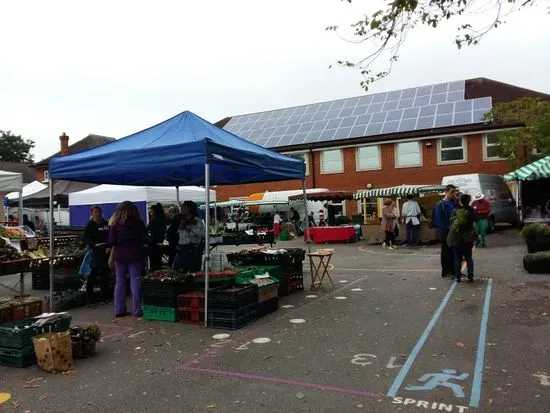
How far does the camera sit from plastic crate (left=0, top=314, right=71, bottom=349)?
5.11 metres

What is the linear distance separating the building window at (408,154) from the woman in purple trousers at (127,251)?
2109 centimetres

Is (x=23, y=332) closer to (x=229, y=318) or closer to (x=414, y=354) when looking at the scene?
(x=229, y=318)

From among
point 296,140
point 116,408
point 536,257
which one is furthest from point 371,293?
point 296,140

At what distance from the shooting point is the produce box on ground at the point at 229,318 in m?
6.25

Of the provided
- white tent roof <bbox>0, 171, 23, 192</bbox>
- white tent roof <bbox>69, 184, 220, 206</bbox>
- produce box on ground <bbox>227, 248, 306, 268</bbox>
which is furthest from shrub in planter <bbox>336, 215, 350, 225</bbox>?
white tent roof <bbox>0, 171, 23, 192</bbox>

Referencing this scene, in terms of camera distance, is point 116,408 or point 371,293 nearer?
point 116,408

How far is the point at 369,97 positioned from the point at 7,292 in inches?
1045

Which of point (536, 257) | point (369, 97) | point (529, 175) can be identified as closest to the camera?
point (536, 257)

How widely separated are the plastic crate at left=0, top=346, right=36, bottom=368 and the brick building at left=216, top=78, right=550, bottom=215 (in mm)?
22998

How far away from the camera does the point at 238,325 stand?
6.30 meters

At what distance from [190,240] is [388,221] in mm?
10309

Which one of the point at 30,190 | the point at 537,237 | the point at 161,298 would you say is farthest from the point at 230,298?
the point at 30,190

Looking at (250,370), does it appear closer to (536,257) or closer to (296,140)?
(536,257)

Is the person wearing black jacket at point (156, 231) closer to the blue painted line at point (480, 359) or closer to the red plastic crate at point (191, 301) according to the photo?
the red plastic crate at point (191, 301)
